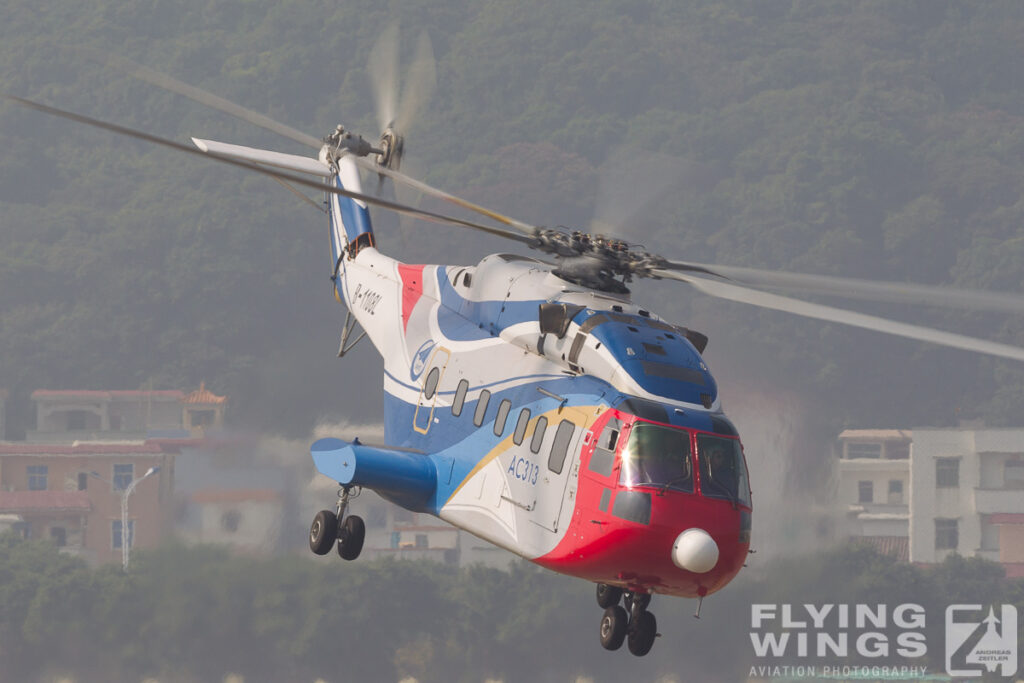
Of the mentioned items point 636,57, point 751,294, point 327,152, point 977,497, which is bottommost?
point 751,294

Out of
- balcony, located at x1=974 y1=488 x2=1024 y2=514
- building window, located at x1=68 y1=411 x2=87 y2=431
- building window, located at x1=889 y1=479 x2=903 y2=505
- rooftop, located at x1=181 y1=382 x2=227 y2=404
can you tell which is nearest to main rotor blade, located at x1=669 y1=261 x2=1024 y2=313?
building window, located at x1=889 y1=479 x2=903 y2=505

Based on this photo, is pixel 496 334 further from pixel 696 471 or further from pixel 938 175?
pixel 938 175

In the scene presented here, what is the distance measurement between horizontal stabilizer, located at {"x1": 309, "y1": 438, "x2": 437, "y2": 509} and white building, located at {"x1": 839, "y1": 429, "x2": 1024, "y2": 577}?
7167 centimetres

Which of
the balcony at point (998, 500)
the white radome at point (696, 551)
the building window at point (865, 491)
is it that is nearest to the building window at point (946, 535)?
the balcony at point (998, 500)

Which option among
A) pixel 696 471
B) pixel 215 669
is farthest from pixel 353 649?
pixel 696 471

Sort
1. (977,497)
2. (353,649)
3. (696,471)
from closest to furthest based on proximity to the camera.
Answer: (696,471) → (353,649) → (977,497)

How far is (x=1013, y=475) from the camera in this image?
91.0 metres

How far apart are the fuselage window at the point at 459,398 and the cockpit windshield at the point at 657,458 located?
10.6 feet

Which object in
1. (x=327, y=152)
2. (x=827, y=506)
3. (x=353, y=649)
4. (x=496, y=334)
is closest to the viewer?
(x=496, y=334)

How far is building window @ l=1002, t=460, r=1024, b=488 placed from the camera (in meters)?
90.4

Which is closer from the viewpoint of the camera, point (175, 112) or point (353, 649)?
point (353, 649)

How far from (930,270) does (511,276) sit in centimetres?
10645

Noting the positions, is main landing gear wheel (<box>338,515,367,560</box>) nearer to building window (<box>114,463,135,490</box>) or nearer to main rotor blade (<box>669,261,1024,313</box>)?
main rotor blade (<box>669,261,1024,313</box>)

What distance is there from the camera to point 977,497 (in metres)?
89.5
